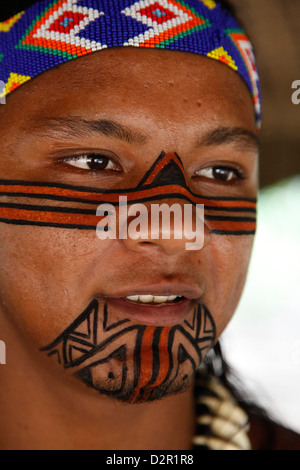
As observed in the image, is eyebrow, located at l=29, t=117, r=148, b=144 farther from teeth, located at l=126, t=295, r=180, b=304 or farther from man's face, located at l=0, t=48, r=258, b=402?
teeth, located at l=126, t=295, r=180, b=304

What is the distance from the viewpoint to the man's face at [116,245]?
1779mm

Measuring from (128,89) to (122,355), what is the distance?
929mm

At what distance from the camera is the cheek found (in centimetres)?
198

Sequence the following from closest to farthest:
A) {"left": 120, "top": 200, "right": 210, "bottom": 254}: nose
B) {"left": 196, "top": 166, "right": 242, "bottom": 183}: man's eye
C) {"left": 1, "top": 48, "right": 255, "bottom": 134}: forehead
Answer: {"left": 120, "top": 200, "right": 210, "bottom": 254}: nose < {"left": 1, "top": 48, "right": 255, "bottom": 134}: forehead < {"left": 196, "top": 166, "right": 242, "bottom": 183}: man's eye

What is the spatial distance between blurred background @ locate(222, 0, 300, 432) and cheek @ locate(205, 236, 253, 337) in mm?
993

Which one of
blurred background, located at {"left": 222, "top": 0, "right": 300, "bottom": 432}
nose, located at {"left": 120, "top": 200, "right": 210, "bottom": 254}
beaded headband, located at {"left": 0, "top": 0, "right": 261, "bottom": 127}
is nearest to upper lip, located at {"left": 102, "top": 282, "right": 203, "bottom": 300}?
nose, located at {"left": 120, "top": 200, "right": 210, "bottom": 254}

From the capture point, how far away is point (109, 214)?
1801 mm

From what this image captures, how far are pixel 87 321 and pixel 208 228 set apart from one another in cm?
57

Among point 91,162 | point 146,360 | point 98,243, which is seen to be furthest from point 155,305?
point 91,162

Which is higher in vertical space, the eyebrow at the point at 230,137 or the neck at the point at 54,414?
the eyebrow at the point at 230,137

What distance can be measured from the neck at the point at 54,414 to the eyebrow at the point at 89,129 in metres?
0.76

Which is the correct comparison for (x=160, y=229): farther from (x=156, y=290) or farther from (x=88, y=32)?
(x=88, y=32)

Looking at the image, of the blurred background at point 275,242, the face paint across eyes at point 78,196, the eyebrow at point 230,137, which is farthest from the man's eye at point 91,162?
the blurred background at point 275,242

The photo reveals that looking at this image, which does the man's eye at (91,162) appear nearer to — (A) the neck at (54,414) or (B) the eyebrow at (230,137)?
(B) the eyebrow at (230,137)
